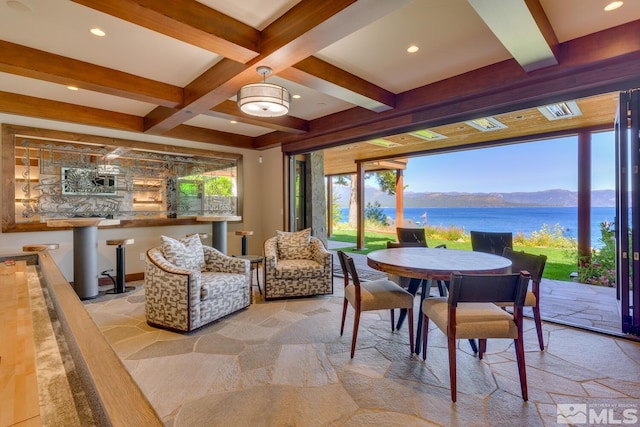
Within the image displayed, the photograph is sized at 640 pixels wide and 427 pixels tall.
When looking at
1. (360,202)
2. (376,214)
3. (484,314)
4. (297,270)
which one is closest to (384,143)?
(360,202)

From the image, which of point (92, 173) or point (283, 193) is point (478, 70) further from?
point (92, 173)

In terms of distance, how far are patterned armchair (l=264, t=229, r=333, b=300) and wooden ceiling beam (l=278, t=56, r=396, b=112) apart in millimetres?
2085

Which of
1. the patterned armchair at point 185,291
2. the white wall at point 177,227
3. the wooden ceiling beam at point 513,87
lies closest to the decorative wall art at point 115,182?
the white wall at point 177,227

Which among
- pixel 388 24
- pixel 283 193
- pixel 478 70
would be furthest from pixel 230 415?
pixel 283 193

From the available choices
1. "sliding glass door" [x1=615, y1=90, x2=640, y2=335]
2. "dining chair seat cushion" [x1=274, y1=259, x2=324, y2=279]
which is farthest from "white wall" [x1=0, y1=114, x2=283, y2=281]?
"sliding glass door" [x1=615, y1=90, x2=640, y2=335]

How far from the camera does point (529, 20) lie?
6.81 ft

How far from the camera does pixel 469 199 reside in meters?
17.0

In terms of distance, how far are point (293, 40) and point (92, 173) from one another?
4235 mm

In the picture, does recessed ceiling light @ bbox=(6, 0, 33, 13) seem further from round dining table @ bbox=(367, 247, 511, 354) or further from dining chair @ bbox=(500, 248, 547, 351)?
dining chair @ bbox=(500, 248, 547, 351)

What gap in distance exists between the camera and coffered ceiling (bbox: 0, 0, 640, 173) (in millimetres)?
Result: 2141

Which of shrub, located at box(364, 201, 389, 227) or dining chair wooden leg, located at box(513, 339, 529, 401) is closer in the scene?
dining chair wooden leg, located at box(513, 339, 529, 401)

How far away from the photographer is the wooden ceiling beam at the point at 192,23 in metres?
1.92

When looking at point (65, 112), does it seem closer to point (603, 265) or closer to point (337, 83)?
point (337, 83)

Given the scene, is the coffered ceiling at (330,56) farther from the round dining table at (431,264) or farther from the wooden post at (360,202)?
the wooden post at (360,202)
